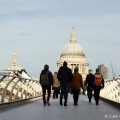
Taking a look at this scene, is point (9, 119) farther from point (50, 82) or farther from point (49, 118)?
point (50, 82)

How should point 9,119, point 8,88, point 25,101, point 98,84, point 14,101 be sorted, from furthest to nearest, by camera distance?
point 25,101, point 98,84, point 14,101, point 8,88, point 9,119

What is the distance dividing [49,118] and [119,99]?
33.0ft

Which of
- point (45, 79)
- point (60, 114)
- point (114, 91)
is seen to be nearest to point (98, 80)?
point (45, 79)

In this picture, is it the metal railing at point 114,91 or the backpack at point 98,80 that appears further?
the metal railing at point 114,91

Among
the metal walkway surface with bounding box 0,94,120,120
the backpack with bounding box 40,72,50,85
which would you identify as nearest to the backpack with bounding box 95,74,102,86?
the backpack with bounding box 40,72,50,85

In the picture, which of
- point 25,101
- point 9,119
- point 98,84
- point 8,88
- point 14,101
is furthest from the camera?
point 25,101

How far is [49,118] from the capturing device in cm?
1466

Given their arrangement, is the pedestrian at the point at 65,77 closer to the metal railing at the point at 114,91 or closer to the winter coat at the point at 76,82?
the winter coat at the point at 76,82

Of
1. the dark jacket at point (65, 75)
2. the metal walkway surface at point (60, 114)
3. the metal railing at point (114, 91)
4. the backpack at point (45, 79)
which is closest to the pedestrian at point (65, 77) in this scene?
the dark jacket at point (65, 75)

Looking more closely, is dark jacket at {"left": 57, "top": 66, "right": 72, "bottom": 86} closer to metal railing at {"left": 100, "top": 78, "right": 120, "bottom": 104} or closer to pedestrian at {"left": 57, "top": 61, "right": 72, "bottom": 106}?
pedestrian at {"left": 57, "top": 61, "right": 72, "bottom": 106}

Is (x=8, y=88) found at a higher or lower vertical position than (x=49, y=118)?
higher

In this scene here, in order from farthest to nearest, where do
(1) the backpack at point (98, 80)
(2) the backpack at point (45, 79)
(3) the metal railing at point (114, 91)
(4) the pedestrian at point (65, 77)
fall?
(3) the metal railing at point (114, 91), (1) the backpack at point (98, 80), (2) the backpack at point (45, 79), (4) the pedestrian at point (65, 77)

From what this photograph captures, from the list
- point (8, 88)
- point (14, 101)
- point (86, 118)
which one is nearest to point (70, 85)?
point (14, 101)

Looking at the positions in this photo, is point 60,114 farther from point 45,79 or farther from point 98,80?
point 98,80
